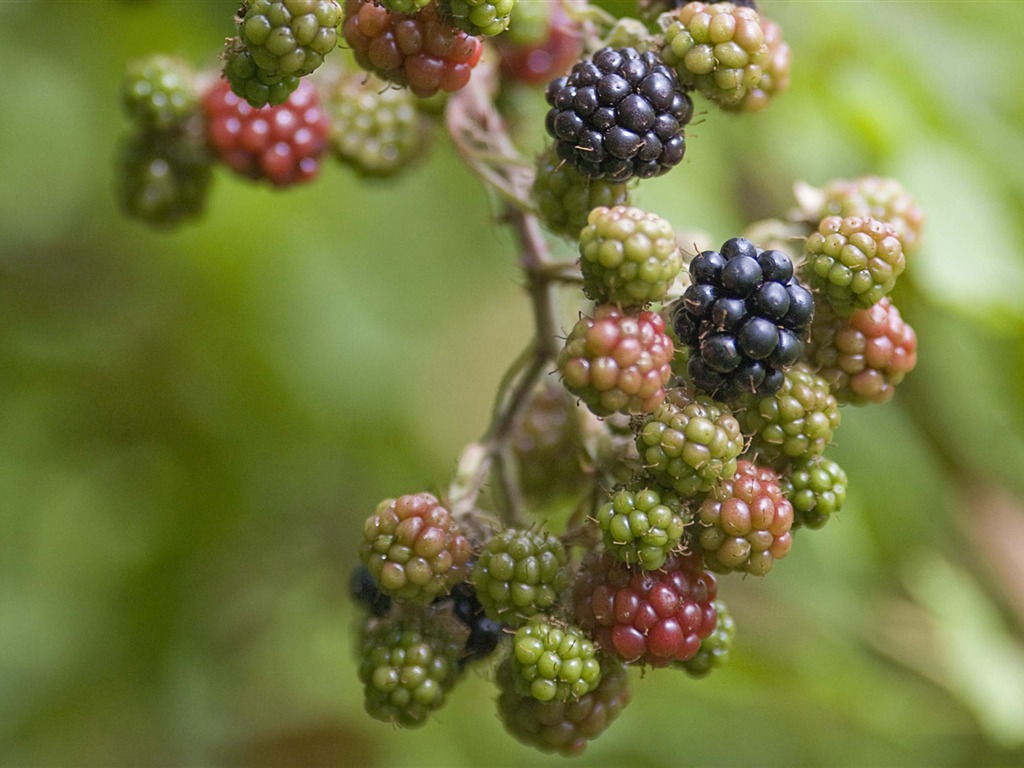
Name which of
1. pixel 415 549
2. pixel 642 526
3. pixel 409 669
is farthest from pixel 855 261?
pixel 409 669

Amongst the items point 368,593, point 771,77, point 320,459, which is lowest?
point 320,459

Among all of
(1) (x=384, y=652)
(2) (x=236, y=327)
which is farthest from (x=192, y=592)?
(1) (x=384, y=652)

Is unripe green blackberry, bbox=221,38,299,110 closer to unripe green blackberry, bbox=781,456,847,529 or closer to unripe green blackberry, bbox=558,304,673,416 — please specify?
unripe green blackberry, bbox=558,304,673,416

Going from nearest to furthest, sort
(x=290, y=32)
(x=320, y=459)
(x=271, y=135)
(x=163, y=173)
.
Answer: (x=290, y=32) < (x=271, y=135) < (x=163, y=173) < (x=320, y=459)

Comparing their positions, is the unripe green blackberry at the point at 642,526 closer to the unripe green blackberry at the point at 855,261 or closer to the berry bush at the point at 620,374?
the berry bush at the point at 620,374

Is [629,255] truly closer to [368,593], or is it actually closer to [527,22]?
[527,22]

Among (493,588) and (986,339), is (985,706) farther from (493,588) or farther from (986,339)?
(493,588)

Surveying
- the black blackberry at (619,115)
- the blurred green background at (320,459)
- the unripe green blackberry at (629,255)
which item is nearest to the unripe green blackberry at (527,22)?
the black blackberry at (619,115)
